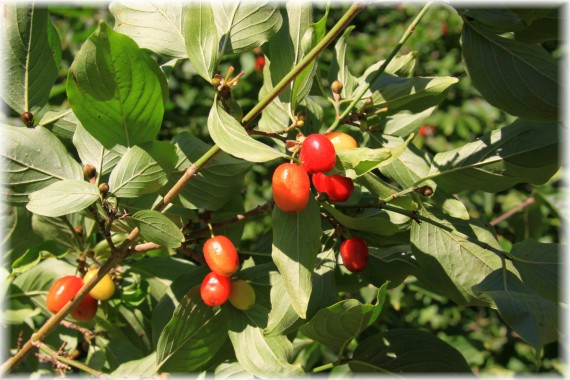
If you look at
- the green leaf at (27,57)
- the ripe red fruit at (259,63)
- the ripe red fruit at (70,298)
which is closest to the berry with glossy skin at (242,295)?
the ripe red fruit at (70,298)

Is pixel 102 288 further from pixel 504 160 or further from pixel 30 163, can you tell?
pixel 504 160

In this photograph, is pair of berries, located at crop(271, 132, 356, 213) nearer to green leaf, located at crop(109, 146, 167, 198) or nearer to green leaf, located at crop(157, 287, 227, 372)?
A: green leaf, located at crop(109, 146, 167, 198)

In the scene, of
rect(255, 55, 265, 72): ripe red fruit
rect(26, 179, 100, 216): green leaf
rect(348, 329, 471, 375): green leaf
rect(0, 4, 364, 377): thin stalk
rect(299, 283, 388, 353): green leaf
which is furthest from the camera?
rect(255, 55, 265, 72): ripe red fruit

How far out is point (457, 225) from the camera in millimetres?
1568

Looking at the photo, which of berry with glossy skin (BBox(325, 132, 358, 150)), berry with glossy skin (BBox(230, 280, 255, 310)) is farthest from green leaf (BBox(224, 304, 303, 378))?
berry with glossy skin (BBox(325, 132, 358, 150))

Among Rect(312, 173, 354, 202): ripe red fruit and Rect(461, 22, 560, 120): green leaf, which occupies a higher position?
Rect(461, 22, 560, 120): green leaf

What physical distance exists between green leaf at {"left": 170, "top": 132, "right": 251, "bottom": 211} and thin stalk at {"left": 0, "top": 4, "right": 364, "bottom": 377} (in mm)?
67

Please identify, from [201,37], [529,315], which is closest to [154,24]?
[201,37]

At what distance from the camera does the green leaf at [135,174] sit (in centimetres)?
140

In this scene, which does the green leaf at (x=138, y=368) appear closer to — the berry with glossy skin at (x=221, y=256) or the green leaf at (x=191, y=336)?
the green leaf at (x=191, y=336)

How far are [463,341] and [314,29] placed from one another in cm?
233

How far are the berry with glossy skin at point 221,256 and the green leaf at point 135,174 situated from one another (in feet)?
0.67

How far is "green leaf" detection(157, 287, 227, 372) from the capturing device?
1593 mm

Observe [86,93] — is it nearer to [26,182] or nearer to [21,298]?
[26,182]
